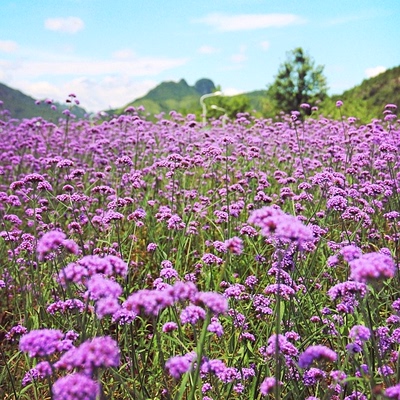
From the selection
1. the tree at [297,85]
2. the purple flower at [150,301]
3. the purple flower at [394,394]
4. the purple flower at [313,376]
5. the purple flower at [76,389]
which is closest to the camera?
the purple flower at [76,389]

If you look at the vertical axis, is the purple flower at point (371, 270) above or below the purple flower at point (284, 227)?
below

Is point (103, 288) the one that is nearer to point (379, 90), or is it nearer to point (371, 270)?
point (371, 270)

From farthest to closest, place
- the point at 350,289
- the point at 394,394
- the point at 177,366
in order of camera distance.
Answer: the point at 350,289 → the point at 177,366 → the point at 394,394

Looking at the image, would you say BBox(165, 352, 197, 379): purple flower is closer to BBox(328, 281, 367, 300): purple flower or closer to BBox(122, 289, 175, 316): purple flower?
BBox(122, 289, 175, 316): purple flower

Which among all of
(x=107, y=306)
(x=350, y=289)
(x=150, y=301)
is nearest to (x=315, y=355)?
(x=350, y=289)

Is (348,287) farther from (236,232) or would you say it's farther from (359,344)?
(236,232)

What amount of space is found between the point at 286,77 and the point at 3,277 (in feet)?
192

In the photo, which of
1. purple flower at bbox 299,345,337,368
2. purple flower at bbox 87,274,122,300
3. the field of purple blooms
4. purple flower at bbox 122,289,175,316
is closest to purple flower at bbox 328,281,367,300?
the field of purple blooms

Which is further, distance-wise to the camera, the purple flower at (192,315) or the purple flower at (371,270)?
the purple flower at (192,315)

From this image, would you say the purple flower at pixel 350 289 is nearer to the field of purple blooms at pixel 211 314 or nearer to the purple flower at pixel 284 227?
the field of purple blooms at pixel 211 314

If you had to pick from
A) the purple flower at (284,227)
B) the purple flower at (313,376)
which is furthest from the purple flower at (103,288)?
the purple flower at (313,376)

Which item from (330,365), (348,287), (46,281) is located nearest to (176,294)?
(348,287)

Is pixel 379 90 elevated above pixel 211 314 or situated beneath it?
elevated above

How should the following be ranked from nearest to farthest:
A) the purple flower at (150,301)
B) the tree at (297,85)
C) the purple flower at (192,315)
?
the purple flower at (150,301)
the purple flower at (192,315)
the tree at (297,85)
